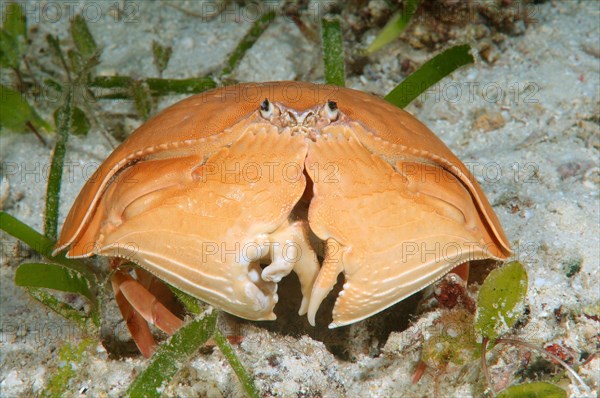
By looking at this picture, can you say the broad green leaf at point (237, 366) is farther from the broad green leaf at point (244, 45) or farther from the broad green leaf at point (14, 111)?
the broad green leaf at point (14, 111)

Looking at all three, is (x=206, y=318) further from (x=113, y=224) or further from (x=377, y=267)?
(x=377, y=267)

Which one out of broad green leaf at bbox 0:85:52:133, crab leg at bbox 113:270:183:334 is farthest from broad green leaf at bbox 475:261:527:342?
broad green leaf at bbox 0:85:52:133

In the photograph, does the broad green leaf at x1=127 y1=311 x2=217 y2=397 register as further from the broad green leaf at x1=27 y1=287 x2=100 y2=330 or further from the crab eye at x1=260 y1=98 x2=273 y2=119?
the crab eye at x1=260 y1=98 x2=273 y2=119

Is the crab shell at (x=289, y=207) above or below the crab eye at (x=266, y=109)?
below

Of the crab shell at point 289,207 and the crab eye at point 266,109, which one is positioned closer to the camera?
the crab shell at point 289,207

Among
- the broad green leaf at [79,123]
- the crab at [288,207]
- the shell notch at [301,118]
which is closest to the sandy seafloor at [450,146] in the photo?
the broad green leaf at [79,123]

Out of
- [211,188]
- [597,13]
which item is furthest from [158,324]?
[597,13]

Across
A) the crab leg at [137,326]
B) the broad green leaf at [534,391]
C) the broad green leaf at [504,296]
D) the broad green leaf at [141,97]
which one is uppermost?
the broad green leaf at [141,97]
